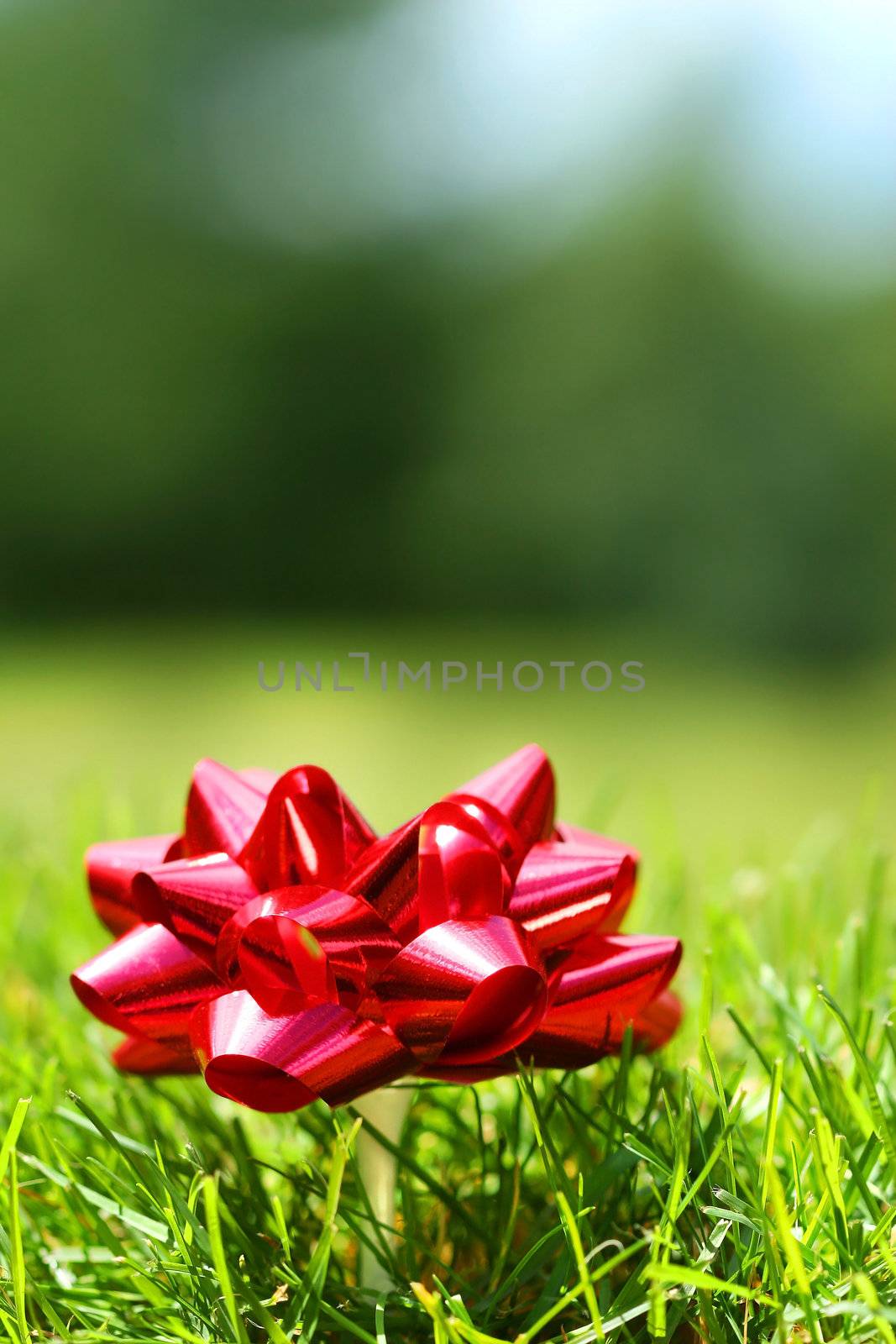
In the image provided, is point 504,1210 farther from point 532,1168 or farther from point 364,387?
point 364,387

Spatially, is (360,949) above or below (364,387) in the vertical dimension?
below

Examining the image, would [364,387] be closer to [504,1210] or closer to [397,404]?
[397,404]

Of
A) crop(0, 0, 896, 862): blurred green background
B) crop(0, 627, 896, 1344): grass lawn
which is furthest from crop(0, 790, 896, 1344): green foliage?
crop(0, 0, 896, 862): blurred green background

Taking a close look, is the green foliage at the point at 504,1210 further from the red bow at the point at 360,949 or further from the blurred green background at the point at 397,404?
the blurred green background at the point at 397,404

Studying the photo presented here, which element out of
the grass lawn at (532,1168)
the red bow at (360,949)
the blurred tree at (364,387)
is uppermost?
the blurred tree at (364,387)

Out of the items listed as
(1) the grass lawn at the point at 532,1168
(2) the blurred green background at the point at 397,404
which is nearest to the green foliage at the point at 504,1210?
(1) the grass lawn at the point at 532,1168

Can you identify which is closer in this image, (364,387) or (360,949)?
(360,949)

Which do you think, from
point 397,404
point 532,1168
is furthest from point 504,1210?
point 397,404
